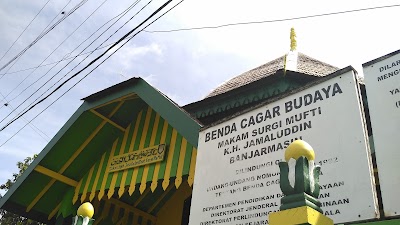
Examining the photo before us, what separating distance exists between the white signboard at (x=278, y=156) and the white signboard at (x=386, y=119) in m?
0.14

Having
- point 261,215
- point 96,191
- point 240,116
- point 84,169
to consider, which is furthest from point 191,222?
point 84,169

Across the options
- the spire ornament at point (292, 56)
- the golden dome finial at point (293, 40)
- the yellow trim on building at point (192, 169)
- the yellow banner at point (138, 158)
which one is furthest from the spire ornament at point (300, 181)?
the golden dome finial at point (293, 40)

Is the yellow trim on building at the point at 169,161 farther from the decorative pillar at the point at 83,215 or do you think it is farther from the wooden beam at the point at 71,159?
the decorative pillar at the point at 83,215

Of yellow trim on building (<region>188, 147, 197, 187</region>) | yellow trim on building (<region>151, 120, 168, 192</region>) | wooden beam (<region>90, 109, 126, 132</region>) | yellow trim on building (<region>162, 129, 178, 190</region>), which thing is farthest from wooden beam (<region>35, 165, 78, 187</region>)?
yellow trim on building (<region>188, 147, 197, 187</region>)

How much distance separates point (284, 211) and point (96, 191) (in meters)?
5.34

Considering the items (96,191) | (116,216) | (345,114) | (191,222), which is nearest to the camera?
(345,114)

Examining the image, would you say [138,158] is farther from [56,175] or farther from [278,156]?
[278,156]

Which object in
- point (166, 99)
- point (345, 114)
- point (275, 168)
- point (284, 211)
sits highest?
point (166, 99)

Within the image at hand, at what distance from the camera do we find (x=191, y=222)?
184 inches

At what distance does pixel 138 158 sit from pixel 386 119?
4319mm

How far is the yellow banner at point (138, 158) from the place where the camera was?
646 cm

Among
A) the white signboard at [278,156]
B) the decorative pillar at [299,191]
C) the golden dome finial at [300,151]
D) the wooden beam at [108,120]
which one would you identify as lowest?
the decorative pillar at [299,191]

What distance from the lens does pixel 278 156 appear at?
13.5 ft

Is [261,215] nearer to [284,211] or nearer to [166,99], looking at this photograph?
[284,211]
